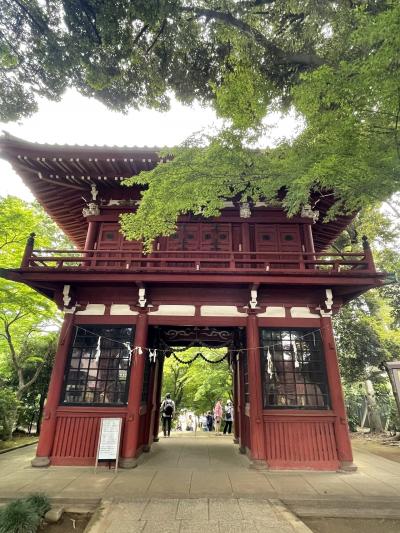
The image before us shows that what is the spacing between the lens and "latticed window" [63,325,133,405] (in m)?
7.91

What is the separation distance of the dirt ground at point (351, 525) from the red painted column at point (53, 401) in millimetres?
6310

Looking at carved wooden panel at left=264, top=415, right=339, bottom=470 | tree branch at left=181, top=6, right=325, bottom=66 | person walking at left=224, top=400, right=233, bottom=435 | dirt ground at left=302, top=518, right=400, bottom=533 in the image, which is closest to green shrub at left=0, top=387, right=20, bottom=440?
carved wooden panel at left=264, top=415, right=339, bottom=470

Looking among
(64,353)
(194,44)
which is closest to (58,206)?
(64,353)

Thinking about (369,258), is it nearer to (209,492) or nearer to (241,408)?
(241,408)

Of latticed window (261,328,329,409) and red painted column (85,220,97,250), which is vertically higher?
red painted column (85,220,97,250)

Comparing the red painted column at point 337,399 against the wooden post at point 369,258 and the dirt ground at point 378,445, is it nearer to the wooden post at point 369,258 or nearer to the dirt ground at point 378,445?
the wooden post at point 369,258

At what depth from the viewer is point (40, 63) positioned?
6828 mm

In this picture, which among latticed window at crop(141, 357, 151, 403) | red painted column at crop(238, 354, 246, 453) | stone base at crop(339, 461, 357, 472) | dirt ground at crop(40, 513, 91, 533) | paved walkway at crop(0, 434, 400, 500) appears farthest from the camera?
red painted column at crop(238, 354, 246, 453)

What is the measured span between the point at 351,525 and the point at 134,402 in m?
5.28

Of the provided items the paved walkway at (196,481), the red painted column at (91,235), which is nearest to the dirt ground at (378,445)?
the paved walkway at (196,481)

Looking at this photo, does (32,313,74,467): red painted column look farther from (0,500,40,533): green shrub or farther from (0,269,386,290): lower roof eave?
(0,500,40,533): green shrub

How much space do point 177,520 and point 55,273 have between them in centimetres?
643

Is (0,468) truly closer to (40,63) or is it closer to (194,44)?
(40,63)

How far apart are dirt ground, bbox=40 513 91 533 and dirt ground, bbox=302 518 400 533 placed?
364 centimetres
